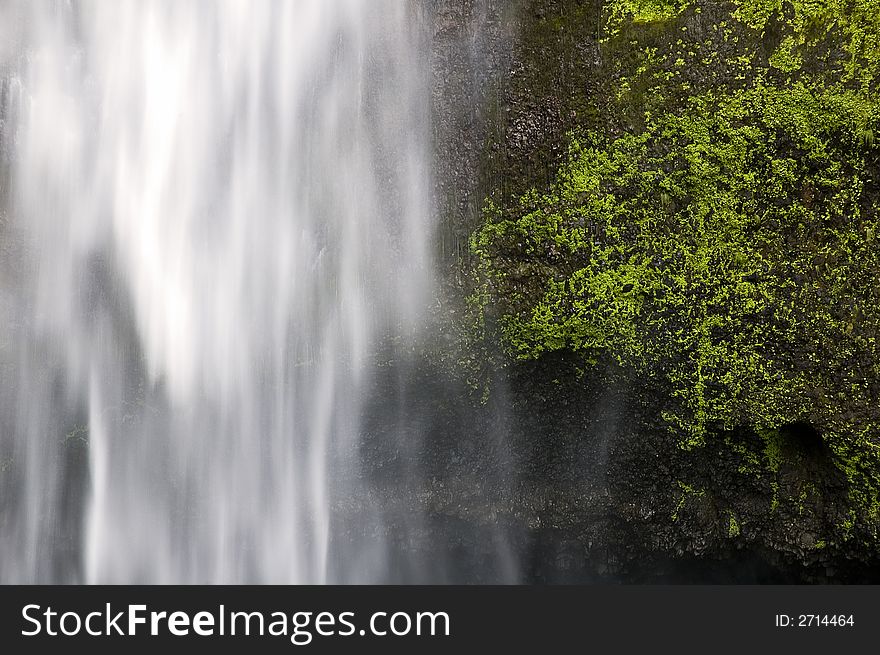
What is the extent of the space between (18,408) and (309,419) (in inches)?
69.4

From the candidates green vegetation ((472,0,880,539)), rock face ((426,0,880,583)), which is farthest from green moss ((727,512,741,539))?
green vegetation ((472,0,880,539))

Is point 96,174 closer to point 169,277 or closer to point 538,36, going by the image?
point 169,277

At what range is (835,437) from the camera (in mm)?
4211

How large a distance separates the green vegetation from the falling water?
0.77 meters

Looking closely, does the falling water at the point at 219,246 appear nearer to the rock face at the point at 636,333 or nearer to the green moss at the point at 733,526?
the rock face at the point at 636,333

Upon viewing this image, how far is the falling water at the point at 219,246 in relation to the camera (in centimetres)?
440

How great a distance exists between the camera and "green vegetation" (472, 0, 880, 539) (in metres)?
3.90

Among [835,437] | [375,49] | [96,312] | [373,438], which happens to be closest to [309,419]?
[373,438]

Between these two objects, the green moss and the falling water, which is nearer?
the falling water

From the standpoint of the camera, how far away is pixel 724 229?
13.4 feet

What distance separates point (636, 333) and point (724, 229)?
26.8 inches

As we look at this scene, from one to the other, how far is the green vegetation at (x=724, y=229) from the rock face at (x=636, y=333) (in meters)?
0.01

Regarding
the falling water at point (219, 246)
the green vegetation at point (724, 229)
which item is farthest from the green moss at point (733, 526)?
the falling water at point (219, 246)

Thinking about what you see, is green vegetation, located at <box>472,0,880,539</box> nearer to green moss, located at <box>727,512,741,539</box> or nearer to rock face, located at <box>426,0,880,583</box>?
rock face, located at <box>426,0,880,583</box>
